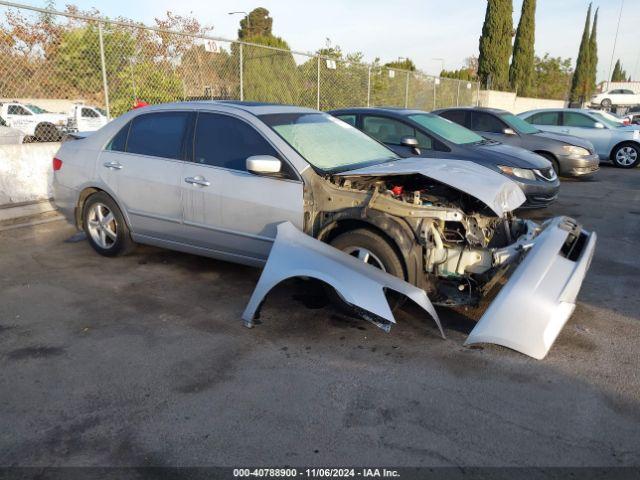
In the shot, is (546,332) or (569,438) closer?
(569,438)

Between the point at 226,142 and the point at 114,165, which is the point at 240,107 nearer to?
the point at 226,142

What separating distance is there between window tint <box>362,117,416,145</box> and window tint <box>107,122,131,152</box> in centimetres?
377

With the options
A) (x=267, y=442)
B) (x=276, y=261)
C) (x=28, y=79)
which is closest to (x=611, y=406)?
(x=267, y=442)

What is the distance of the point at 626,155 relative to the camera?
14016mm

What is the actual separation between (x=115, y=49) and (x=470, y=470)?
866cm

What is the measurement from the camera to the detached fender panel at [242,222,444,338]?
3.51 m

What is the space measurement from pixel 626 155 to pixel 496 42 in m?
20.9

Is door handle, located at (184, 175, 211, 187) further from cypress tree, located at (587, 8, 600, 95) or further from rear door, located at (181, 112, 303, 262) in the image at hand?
cypress tree, located at (587, 8, 600, 95)

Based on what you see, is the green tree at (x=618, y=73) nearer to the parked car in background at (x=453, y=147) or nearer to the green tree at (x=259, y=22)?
the green tree at (x=259, y=22)

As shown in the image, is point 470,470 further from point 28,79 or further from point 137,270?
point 28,79

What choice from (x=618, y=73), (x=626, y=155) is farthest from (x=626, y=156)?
(x=618, y=73)

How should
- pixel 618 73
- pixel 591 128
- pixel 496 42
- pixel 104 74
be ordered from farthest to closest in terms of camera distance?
pixel 618 73
pixel 496 42
pixel 591 128
pixel 104 74

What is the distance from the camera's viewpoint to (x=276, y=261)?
3.84m

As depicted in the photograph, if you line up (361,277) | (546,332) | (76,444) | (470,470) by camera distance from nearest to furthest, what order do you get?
1. (470,470)
2. (76,444)
3. (546,332)
4. (361,277)
